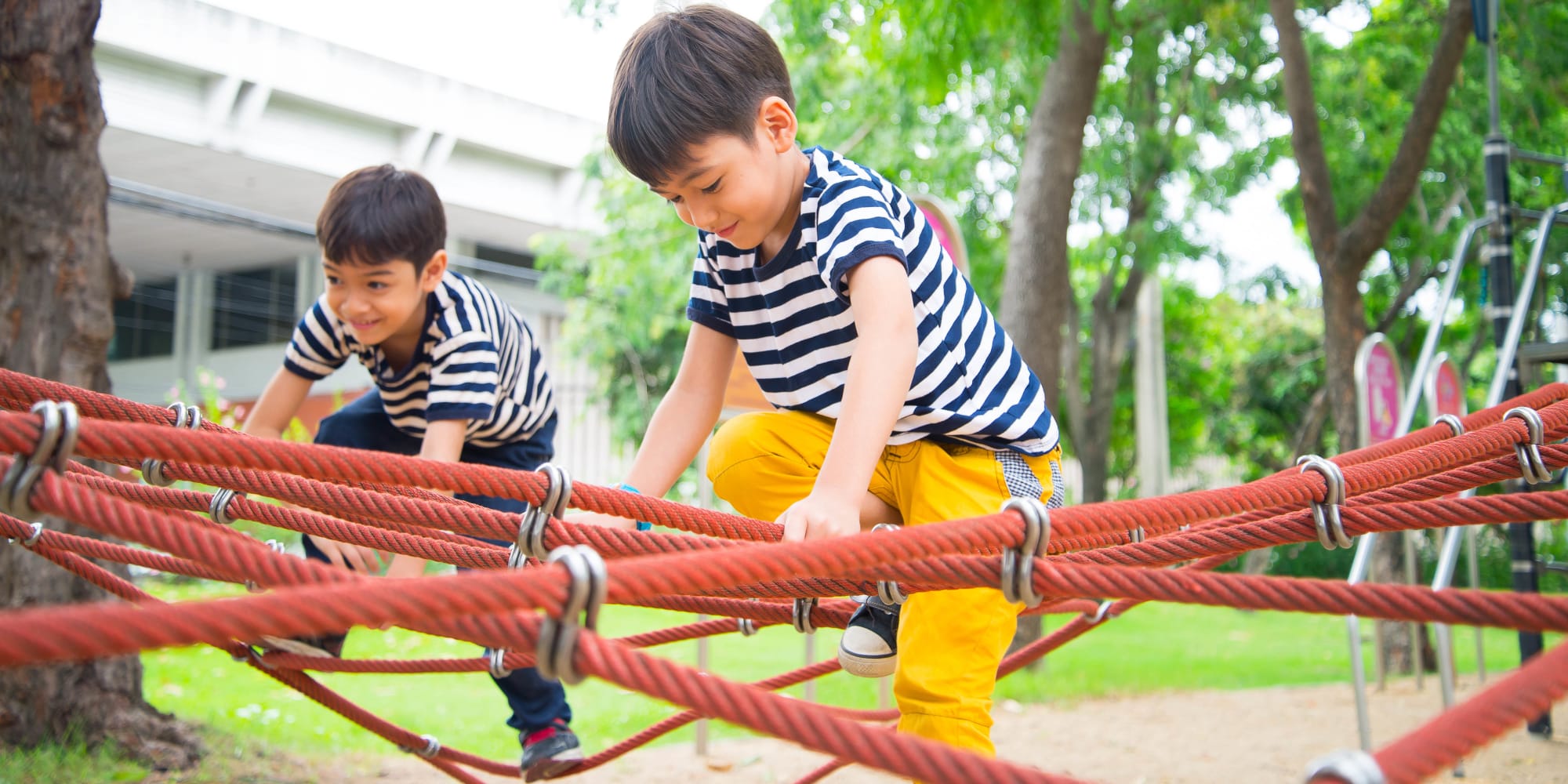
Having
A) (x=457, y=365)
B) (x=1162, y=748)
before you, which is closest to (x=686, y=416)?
(x=457, y=365)

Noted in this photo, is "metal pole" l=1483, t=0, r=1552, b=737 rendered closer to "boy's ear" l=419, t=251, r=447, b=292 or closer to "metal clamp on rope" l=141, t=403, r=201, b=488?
"boy's ear" l=419, t=251, r=447, b=292

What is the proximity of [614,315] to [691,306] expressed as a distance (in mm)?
9025

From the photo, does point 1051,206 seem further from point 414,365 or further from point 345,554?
point 345,554

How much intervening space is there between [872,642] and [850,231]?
0.68 meters

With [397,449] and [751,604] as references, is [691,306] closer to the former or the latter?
[751,604]

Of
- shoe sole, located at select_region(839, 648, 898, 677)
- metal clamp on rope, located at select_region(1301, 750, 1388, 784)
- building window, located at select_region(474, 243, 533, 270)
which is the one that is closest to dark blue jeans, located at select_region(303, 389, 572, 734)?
shoe sole, located at select_region(839, 648, 898, 677)

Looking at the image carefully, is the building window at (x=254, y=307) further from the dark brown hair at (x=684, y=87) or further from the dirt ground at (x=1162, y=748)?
the dark brown hair at (x=684, y=87)

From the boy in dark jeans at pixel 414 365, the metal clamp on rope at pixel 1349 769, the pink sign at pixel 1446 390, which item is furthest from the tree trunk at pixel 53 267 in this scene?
the pink sign at pixel 1446 390

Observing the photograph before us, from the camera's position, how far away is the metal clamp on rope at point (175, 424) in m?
1.89

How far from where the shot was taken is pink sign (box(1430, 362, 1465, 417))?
4.96 meters

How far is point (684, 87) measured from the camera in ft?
5.65

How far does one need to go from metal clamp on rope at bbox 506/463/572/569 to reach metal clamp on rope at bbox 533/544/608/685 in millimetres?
600

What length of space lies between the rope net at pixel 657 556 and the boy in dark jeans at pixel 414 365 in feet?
1.23

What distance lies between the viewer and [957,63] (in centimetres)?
512
